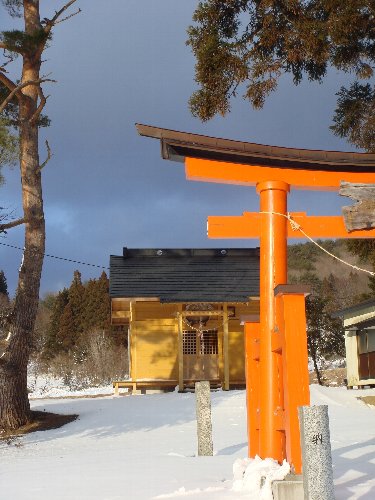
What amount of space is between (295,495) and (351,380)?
20.3 meters

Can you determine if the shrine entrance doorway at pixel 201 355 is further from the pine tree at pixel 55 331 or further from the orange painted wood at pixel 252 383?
the pine tree at pixel 55 331

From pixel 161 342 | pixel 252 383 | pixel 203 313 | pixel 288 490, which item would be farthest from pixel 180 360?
pixel 288 490

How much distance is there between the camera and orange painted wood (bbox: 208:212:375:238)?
7277 mm

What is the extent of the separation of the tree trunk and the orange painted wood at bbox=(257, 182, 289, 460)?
9.61 metres

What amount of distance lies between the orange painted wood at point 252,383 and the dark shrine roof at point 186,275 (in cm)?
1491

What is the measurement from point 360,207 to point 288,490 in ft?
8.19

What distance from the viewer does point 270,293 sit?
22.6ft

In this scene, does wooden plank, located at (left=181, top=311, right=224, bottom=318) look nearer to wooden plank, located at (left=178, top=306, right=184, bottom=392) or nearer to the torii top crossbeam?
wooden plank, located at (left=178, top=306, right=184, bottom=392)

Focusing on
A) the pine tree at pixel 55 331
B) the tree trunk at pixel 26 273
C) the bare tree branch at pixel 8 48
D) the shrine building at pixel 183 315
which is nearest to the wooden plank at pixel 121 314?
the shrine building at pixel 183 315

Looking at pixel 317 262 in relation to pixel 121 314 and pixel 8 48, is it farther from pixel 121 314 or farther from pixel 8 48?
pixel 8 48

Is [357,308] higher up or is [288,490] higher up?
[357,308]

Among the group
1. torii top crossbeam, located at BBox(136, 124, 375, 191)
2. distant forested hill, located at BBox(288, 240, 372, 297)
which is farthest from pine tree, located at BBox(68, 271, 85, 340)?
torii top crossbeam, located at BBox(136, 124, 375, 191)

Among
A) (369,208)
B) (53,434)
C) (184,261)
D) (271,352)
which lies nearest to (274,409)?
(271,352)

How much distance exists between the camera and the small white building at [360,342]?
2325cm
